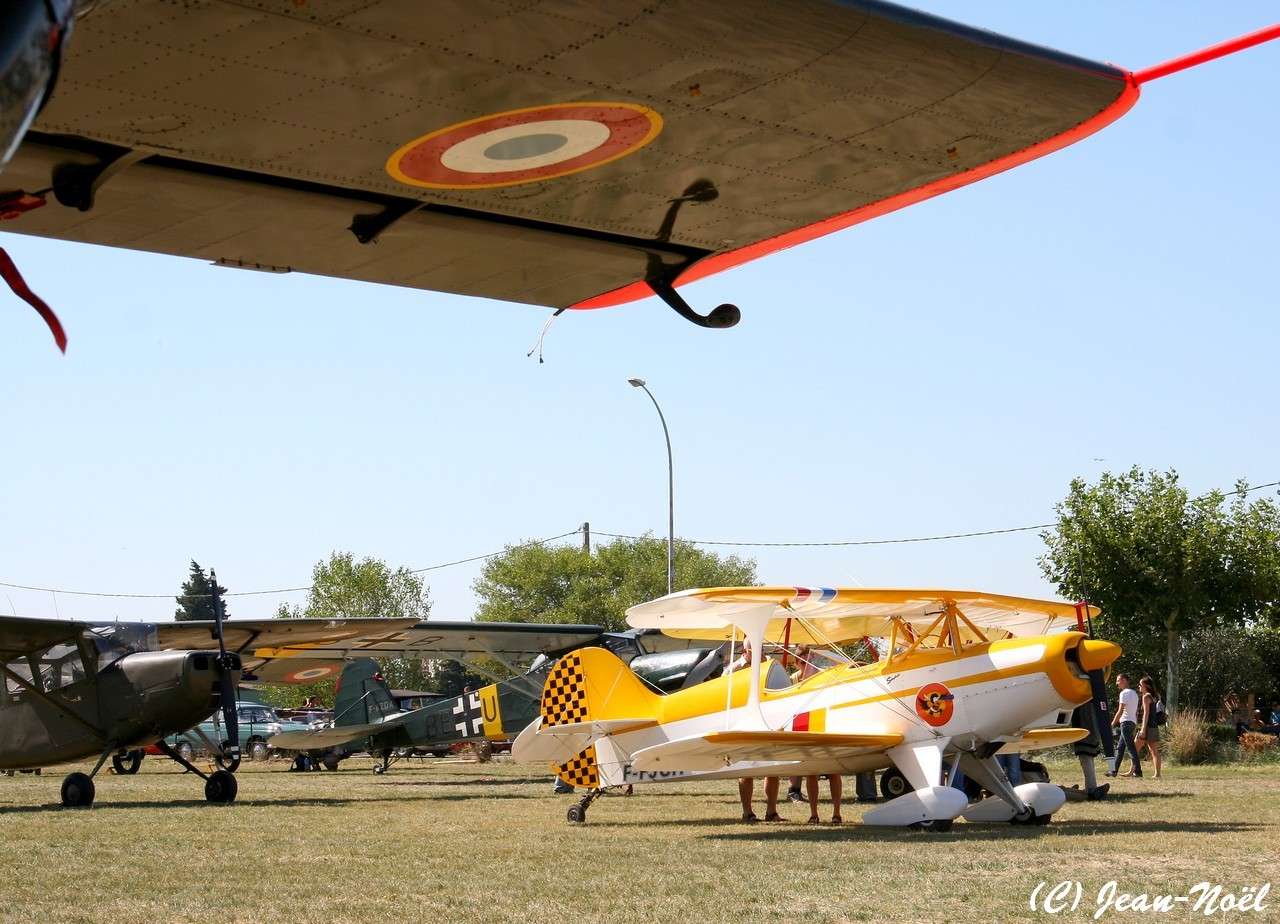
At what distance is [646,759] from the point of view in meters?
12.2

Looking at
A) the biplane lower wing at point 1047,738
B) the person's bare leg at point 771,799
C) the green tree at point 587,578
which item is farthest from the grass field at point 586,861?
the green tree at point 587,578

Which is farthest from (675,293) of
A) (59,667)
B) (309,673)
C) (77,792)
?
(309,673)

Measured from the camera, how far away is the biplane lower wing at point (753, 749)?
11.6 meters

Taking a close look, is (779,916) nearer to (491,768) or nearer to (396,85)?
(396,85)

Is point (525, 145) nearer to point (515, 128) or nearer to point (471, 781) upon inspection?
point (515, 128)

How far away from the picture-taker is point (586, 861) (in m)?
8.99

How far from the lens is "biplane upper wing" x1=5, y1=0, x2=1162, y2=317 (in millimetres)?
1684

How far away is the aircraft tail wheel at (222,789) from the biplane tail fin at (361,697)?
1173cm

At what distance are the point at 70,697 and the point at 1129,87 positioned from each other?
16424mm

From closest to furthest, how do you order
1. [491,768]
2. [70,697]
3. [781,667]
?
1. [781,667]
2. [70,697]
3. [491,768]

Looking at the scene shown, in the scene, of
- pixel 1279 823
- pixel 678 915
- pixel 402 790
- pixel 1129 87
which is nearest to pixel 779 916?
pixel 678 915

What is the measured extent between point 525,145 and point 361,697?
90.1 feet

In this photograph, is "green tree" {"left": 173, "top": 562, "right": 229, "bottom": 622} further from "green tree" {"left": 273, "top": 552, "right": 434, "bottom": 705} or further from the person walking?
the person walking

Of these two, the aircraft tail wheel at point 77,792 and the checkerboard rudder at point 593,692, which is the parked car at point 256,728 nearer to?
the aircraft tail wheel at point 77,792
